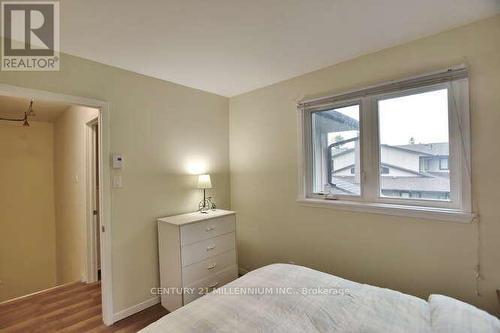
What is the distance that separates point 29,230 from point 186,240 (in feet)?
11.2

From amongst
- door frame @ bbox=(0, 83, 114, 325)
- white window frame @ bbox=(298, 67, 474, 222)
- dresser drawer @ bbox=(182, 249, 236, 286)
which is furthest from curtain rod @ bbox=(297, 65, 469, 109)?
door frame @ bbox=(0, 83, 114, 325)

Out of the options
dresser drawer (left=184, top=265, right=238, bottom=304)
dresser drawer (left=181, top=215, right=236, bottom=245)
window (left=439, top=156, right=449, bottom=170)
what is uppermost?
window (left=439, top=156, right=449, bottom=170)

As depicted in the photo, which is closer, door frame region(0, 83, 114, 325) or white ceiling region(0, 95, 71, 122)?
door frame region(0, 83, 114, 325)

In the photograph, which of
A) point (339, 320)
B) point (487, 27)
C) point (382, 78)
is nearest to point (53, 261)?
point (339, 320)

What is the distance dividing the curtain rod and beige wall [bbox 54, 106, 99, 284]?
2.54 metres

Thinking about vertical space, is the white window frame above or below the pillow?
above

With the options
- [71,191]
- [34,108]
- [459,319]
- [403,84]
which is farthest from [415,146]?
[34,108]

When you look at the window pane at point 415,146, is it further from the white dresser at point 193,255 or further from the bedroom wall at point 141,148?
the bedroom wall at point 141,148

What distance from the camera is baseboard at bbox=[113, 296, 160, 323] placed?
2279mm

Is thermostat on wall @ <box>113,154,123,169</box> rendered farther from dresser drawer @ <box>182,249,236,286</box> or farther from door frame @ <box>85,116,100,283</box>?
dresser drawer @ <box>182,249,236,286</box>

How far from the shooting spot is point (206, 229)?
253cm

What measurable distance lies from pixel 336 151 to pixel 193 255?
1.77 metres

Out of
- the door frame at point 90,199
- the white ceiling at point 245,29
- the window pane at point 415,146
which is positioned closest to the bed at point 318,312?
the window pane at point 415,146

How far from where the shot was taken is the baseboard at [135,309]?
2.28m
